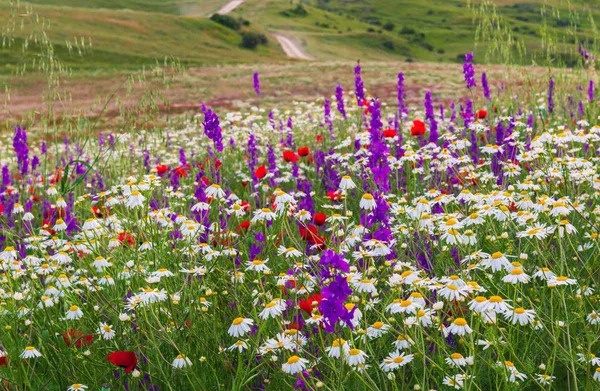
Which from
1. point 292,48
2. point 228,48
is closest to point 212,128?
point 228,48

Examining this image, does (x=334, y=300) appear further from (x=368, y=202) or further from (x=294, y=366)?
(x=368, y=202)

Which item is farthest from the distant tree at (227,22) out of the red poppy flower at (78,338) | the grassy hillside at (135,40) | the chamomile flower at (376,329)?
the chamomile flower at (376,329)

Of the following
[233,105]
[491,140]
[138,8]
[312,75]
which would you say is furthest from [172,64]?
[138,8]

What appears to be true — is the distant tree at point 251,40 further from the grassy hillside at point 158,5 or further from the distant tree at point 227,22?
the grassy hillside at point 158,5

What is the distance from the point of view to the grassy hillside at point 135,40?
64.4m

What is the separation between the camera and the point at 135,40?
2916 inches

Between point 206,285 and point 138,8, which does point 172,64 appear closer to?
point 206,285

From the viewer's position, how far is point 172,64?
5.60 m

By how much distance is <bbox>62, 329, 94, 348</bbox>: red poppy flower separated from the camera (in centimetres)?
349

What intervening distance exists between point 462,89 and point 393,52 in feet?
330

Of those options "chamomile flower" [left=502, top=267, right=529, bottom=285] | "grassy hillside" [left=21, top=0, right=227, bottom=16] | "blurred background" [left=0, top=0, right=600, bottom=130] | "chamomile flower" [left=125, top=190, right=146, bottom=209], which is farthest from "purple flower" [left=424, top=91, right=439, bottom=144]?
"grassy hillside" [left=21, top=0, right=227, bottom=16]

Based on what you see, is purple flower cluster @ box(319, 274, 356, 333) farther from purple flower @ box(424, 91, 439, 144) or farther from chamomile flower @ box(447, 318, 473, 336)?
purple flower @ box(424, 91, 439, 144)

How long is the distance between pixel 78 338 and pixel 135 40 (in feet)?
249

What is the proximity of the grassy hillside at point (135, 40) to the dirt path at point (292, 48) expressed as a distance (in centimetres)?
276
